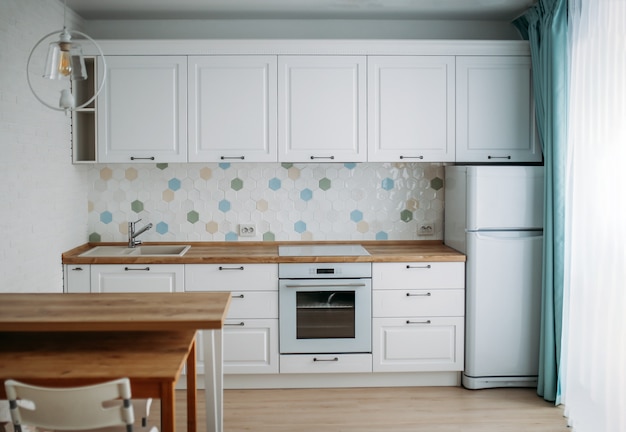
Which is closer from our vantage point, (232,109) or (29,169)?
(29,169)

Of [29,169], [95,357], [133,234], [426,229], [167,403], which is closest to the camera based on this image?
[167,403]

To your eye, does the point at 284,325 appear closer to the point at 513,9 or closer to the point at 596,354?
the point at 596,354

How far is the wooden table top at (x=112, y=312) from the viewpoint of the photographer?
8.16 ft

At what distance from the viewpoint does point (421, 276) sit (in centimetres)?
421

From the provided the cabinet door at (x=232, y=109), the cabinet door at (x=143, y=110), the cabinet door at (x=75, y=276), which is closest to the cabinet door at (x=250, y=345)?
the cabinet door at (x=75, y=276)

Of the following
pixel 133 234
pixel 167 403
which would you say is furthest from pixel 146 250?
pixel 167 403

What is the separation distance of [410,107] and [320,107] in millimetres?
624

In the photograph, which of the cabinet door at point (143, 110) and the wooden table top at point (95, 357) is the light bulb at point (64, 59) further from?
the cabinet door at point (143, 110)

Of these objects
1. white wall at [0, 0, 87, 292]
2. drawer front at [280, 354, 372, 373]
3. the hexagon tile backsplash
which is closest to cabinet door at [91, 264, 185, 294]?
Answer: white wall at [0, 0, 87, 292]

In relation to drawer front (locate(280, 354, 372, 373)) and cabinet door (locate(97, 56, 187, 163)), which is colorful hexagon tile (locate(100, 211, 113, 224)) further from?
drawer front (locate(280, 354, 372, 373))

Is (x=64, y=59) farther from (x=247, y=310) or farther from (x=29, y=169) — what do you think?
(x=247, y=310)

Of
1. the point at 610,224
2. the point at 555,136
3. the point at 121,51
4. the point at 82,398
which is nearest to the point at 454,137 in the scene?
the point at 555,136

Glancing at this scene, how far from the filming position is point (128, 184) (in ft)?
15.4

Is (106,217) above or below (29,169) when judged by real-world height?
below
